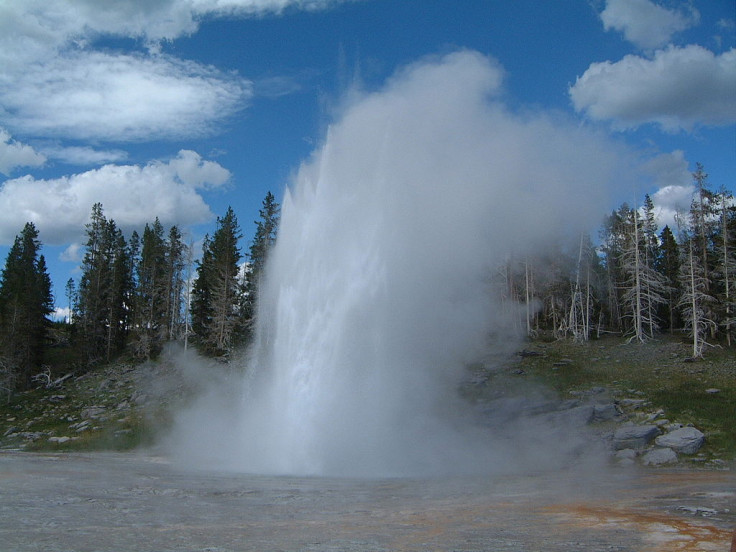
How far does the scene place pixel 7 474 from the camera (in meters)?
16.9

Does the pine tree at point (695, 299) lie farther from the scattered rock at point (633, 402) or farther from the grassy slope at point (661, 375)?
the scattered rock at point (633, 402)

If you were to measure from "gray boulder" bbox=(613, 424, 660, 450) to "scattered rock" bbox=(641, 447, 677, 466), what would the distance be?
2.50 feet

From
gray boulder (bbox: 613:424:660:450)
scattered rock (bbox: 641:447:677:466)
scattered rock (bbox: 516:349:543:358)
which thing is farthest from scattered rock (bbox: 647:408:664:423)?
scattered rock (bbox: 516:349:543:358)

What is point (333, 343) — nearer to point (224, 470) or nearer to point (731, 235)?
point (224, 470)

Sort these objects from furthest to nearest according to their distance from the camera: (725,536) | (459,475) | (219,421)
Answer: (219,421) → (459,475) → (725,536)

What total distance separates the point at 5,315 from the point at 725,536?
50886 mm

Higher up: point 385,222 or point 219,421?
point 385,222

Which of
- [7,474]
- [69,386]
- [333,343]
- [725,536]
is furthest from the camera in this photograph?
[69,386]

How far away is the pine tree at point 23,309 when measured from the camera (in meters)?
43.1

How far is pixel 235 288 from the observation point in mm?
49219

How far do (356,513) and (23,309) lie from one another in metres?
42.7

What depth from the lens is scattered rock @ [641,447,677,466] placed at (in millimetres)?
22203

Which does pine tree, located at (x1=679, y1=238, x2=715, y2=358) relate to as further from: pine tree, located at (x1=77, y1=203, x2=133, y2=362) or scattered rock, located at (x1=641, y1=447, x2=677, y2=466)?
pine tree, located at (x1=77, y1=203, x2=133, y2=362)

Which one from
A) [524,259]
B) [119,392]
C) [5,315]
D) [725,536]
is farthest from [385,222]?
[5,315]
